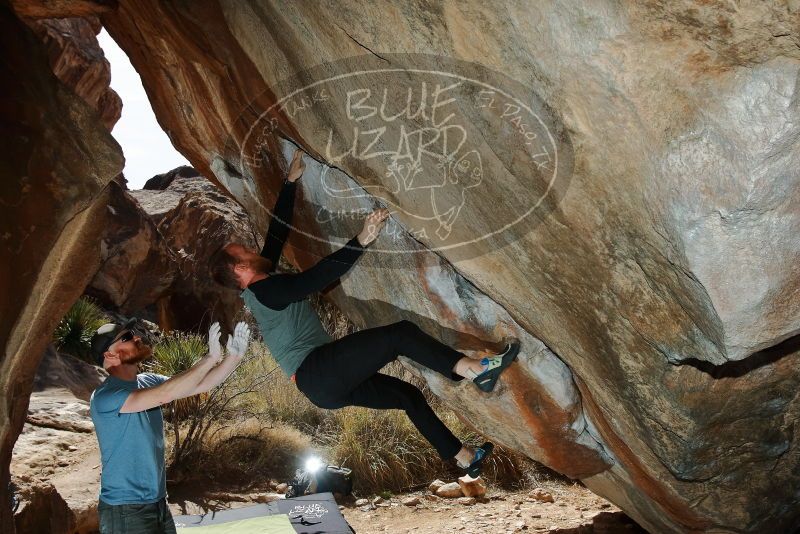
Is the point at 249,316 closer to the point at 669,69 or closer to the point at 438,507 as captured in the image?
the point at 438,507

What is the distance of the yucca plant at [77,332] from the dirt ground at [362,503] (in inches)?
108

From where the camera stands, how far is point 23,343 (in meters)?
4.05

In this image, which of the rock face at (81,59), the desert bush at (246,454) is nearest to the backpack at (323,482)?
the desert bush at (246,454)

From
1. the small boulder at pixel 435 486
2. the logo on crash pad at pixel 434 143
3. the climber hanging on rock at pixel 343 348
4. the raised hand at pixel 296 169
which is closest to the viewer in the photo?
the logo on crash pad at pixel 434 143

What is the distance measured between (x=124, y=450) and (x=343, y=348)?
1063 millimetres

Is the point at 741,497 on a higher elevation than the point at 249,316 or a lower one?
lower

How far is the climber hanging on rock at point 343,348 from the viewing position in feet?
11.6

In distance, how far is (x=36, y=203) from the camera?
3959mm

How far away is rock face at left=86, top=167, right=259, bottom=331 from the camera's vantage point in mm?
11414

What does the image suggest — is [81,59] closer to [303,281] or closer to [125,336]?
[125,336]

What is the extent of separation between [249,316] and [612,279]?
8.36 meters

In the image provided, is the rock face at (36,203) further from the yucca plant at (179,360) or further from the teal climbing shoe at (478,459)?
the yucca plant at (179,360)

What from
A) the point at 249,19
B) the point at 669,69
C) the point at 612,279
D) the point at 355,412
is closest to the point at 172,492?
the point at 355,412

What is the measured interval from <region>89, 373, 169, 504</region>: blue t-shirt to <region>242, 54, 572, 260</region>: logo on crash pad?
1.63 m
